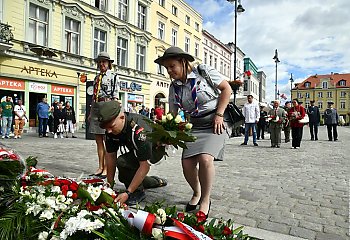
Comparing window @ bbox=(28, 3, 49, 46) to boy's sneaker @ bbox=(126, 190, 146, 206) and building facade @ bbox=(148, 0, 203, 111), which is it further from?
boy's sneaker @ bbox=(126, 190, 146, 206)

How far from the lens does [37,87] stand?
55.4ft

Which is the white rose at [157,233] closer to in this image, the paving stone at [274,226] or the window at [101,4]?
the paving stone at [274,226]

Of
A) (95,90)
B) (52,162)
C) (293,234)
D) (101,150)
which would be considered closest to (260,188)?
(293,234)

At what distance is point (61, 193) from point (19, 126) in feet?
40.4

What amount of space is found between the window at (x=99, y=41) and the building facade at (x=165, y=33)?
16.0 ft

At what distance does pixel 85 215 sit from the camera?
1750mm

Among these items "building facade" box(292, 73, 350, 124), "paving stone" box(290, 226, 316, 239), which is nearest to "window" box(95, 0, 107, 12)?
"paving stone" box(290, 226, 316, 239)

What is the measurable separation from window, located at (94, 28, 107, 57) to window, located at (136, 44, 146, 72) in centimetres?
414

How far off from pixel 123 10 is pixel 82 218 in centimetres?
2487

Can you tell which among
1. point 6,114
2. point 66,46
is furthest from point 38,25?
point 6,114

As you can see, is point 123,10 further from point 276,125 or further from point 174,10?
point 276,125

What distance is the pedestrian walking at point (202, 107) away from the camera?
292 centimetres

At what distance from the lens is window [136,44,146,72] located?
26.4 m

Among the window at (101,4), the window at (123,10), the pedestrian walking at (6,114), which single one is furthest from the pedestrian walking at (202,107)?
the window at (123,10)
